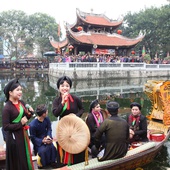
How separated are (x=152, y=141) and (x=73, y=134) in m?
2.61

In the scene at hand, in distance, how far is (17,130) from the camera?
345cm

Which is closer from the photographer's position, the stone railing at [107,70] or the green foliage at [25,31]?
the stone railing at [107,70]

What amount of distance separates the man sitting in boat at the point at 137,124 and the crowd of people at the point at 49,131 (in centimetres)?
5

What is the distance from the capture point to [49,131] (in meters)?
4.53

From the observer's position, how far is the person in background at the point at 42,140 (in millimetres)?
4289

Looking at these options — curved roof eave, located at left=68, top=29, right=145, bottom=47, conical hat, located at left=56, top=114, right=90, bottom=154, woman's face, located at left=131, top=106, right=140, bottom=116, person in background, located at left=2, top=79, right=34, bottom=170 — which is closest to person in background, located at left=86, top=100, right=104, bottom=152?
woman's face, located at left=131, top=106, right=140, bottom=116

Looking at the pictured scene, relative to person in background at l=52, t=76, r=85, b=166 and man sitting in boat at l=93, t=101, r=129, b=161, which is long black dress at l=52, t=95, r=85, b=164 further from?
man sitting in boat at l=93, t=101, r=129, b=161

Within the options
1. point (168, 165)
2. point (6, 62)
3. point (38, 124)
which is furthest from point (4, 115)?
point (6, 62)

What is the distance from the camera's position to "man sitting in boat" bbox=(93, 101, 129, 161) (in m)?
3.81

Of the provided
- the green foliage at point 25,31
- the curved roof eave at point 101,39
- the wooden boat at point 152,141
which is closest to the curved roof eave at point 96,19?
the curved roof eave at point 101,39

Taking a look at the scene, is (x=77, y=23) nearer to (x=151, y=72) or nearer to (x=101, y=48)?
(x=101, y=48)

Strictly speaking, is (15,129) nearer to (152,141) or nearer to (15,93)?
(15,93)

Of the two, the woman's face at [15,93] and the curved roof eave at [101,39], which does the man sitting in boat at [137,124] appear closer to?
the woman's face at [15,93]

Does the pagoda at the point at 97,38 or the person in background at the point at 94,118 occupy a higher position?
the pagoda at the point at 97,38
